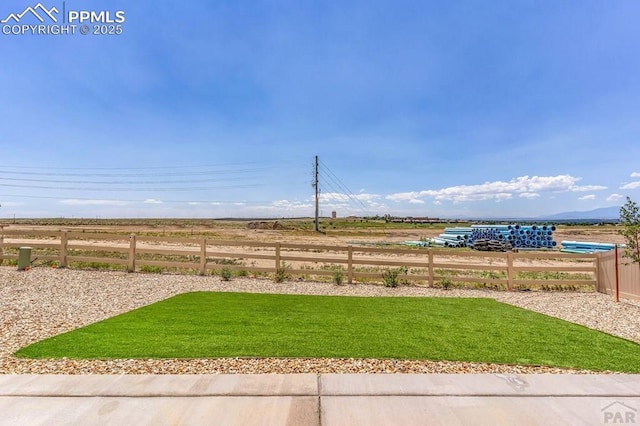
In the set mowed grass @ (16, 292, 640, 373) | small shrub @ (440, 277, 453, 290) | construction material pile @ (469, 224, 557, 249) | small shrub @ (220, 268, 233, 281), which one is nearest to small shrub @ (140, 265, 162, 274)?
small shrub @ (220, 268, 233, 281)

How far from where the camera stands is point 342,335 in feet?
16.9

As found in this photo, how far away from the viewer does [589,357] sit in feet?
14.5

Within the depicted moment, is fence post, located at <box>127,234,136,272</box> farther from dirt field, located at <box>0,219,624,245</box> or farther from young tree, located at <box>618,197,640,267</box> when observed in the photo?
dirt field, located at <box>0,219,624,245</box>

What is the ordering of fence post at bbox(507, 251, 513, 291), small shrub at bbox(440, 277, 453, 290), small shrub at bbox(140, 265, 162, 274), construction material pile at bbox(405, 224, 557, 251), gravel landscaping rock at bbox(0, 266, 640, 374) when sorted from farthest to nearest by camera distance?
construction material pile at bbox(405, 224, 557, 251)
small shrub at bbox(140, 265, 162, 274)
small shrub at bbox(440, 277, 453, 290)
fence post at bbox(507, 251, 513, 291)
gravel landscaping rock at bbox(0, 266, 640, 374)

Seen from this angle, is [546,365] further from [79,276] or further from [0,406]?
[79,276]

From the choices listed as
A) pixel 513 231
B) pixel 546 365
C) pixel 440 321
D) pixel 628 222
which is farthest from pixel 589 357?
pixel 513 231

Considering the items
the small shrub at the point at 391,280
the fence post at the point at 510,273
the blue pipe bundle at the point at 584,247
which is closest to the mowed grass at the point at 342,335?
the small shrub at the point at 391,280

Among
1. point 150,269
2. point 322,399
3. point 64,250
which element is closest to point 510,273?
point 322,399

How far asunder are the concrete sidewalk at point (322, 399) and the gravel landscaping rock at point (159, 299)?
0.86 ft

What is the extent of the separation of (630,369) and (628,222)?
529 cm

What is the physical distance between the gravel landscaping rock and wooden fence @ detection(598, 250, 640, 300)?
0.34 meters

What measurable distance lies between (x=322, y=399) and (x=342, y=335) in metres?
1.98

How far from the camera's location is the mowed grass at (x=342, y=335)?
4.36 m

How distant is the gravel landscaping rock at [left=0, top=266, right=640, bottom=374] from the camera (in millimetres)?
3941
